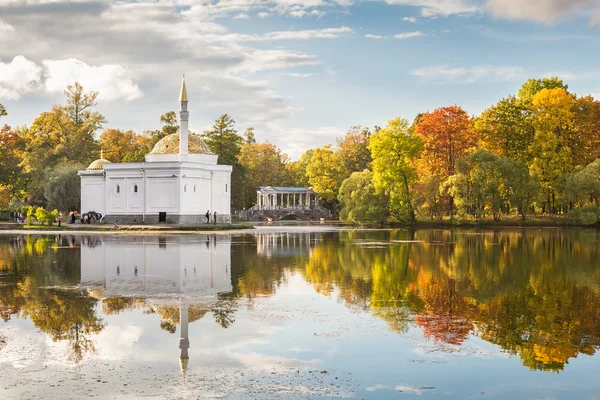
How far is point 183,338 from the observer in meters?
12.5

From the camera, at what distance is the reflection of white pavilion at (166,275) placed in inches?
642

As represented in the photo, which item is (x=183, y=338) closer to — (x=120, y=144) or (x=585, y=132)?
(x=585, y=132)

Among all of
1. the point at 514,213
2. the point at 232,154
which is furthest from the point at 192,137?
the point at 514,213

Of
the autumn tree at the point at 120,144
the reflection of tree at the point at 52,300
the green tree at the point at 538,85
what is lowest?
the reflection of tree at the point at 52,300

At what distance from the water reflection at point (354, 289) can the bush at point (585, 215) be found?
110 feet

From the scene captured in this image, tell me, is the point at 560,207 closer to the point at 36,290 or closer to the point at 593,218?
the point at 593,218

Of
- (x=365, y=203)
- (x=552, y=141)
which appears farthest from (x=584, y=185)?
(x=365, y=203)

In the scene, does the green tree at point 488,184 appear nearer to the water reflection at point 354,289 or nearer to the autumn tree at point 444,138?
the autumn tree at point 444,138

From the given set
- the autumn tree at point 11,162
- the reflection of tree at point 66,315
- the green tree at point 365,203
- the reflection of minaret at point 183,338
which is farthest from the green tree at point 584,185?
the autumn tree at point 11,162

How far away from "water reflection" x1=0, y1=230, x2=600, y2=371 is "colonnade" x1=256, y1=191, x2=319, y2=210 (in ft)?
216

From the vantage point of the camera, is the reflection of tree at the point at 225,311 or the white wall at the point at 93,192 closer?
the reflection of tree at the point at 225,311

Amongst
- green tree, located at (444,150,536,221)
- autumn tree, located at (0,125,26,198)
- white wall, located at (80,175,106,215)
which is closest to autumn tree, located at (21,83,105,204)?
autumn tree, located at (0,125,26,198)

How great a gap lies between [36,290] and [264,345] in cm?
908

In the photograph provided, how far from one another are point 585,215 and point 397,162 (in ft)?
60.1
